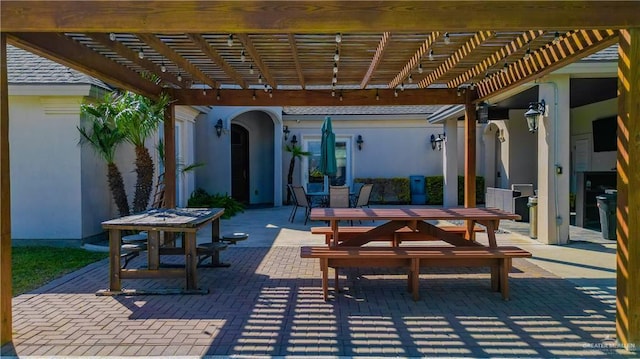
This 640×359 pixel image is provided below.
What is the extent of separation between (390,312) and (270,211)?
9458 mm

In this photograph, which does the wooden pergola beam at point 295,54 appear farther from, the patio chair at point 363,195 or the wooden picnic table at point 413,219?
the patio chair at point 363,195

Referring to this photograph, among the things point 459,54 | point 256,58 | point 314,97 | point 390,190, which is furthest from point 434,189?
point 256,58

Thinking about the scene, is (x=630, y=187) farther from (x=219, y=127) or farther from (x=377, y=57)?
(x=219, y=127)

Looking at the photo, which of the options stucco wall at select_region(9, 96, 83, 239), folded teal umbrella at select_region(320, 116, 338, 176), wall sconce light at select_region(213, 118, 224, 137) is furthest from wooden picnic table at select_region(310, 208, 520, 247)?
wall sconce light at select_region(213, 118, 224, 137)

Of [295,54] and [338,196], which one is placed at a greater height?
[295,54]

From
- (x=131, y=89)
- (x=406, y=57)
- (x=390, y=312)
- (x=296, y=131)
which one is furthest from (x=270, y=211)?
(x=390, y=312)

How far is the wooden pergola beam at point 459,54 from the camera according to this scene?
193 inches

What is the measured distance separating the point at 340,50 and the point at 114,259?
12.2 ft

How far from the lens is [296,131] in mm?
16125

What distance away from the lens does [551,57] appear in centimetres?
514

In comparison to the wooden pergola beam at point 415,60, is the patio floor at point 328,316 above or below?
below

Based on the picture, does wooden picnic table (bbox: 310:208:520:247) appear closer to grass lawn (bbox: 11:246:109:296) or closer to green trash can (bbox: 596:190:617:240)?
grass lawn (bbox: 11:246:109:296)

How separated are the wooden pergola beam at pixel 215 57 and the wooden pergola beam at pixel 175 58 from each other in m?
0.41

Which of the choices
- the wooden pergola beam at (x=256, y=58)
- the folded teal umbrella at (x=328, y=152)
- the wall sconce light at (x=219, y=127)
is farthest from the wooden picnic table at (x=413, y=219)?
the wall sconce light at (x=219, y=127)
